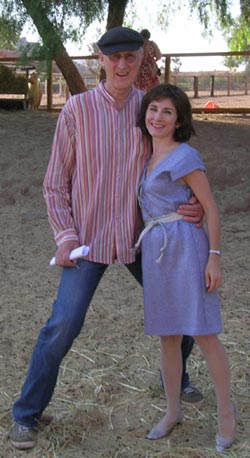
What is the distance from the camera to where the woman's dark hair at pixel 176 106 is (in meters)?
2.91

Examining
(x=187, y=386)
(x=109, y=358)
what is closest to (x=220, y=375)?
(x=187, y=386)

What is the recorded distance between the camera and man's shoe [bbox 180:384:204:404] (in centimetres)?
347

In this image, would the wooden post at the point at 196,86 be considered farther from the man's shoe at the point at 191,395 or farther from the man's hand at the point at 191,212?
the man's hand at the point at 191,212

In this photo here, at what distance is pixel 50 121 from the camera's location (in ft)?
37.5

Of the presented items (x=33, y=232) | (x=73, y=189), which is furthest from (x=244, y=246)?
(x=73, y=189)

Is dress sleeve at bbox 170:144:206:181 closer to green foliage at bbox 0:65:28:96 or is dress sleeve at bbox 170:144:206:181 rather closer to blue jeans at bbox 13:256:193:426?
blue jeans at bbox 13:256:193:426

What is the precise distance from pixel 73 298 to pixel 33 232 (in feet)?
13.9

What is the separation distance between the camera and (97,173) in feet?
9.52

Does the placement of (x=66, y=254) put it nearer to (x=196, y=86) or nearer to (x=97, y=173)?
(x=97, y=173)

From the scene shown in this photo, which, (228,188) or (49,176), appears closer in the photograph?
(49,176)

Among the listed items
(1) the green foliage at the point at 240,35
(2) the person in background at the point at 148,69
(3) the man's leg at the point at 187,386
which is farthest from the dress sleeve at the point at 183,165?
(1) the green foliage at the point at 240,35

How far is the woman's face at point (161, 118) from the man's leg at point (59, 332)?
1.99 feet

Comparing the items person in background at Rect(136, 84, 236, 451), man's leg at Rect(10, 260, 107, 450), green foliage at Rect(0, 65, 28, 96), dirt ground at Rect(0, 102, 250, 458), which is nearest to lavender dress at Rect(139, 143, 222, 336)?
person in background at Rect(136, 84, 236, 451)

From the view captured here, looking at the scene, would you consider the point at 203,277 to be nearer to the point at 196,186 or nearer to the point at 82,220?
the point at 196,186
